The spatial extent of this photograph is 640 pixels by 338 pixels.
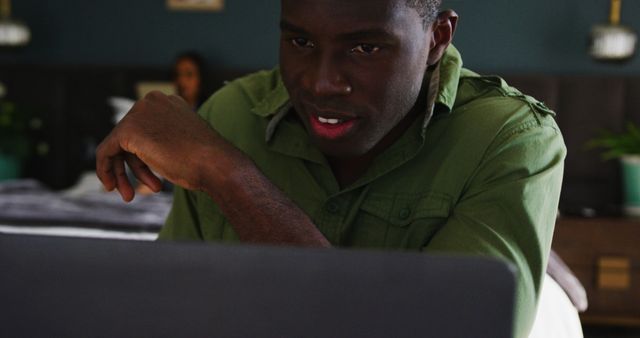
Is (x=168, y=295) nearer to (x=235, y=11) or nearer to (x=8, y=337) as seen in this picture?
(x=8, y=337)

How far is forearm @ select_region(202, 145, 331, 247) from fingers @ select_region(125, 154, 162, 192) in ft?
0.28

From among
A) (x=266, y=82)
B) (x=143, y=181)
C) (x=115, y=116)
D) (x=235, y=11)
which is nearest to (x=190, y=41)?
(x=235, y=11)

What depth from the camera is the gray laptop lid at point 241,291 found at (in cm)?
49

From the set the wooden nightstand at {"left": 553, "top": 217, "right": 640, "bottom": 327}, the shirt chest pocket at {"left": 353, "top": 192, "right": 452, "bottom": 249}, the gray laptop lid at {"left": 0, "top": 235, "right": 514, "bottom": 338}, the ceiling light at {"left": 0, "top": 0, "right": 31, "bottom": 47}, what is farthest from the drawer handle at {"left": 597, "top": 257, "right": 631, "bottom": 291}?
the gray laptop lid at {"left": 0, "top": 235, "right": 514, "bottom": 338}

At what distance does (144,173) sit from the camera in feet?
3.48

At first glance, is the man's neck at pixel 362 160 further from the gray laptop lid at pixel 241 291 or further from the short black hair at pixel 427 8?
the gray laptop lid at pixel 241 291

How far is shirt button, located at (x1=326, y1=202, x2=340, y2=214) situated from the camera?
3.79ft

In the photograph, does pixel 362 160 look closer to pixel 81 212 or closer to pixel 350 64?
pixel 350 64

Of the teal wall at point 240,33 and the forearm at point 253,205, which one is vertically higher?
the forearm at point 253,205

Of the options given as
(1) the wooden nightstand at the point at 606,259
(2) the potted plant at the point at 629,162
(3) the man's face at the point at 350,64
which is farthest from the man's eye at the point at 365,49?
(2) the potted plant at the point at 629,162

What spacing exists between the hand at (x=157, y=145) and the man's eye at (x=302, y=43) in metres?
0.15

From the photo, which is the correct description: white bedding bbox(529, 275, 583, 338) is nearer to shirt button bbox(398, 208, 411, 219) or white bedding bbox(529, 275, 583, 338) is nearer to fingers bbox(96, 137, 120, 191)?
shirt button bbox(398, 208, 411, 219)

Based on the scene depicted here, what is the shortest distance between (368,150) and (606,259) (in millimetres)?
2794

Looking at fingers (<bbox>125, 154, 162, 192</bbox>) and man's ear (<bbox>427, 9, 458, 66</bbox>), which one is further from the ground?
man's ear (<bbox>427, 9, 458, 66</bbox>)
